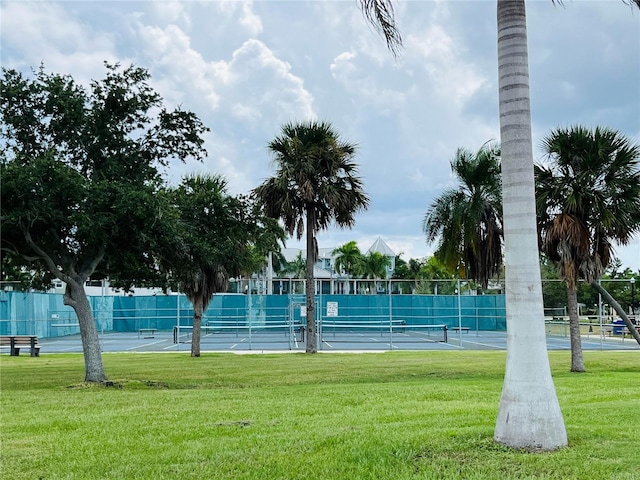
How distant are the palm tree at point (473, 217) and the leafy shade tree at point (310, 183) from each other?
251 inches

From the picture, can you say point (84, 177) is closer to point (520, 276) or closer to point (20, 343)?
point (520, 276)

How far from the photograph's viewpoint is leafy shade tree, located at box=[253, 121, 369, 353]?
2308 cm

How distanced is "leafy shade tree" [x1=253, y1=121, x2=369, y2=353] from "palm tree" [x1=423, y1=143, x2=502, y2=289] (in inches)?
251

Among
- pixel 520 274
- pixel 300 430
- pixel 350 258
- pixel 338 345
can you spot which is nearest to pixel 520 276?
pixel 520 274

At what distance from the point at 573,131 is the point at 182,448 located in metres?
13.2

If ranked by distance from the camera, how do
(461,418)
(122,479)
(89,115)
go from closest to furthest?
(122,479) < (461,418) < (89,115)

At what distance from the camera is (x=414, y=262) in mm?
85312

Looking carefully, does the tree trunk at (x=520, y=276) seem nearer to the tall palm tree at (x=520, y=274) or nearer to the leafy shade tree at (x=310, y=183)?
the tall palm tree at (x=520, y=274)

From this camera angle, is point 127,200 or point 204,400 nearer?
point 204,400

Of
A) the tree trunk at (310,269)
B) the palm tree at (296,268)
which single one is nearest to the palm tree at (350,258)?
the palm tree at (296,268)

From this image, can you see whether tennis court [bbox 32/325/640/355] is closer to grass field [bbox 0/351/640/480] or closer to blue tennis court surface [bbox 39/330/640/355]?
blue tennis court surface [bbox 39/330/640/355]

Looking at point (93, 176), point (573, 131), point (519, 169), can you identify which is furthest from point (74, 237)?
point (573, 131)

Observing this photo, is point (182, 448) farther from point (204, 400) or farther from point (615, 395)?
point (615, 395)

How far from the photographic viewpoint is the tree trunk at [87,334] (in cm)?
1440
